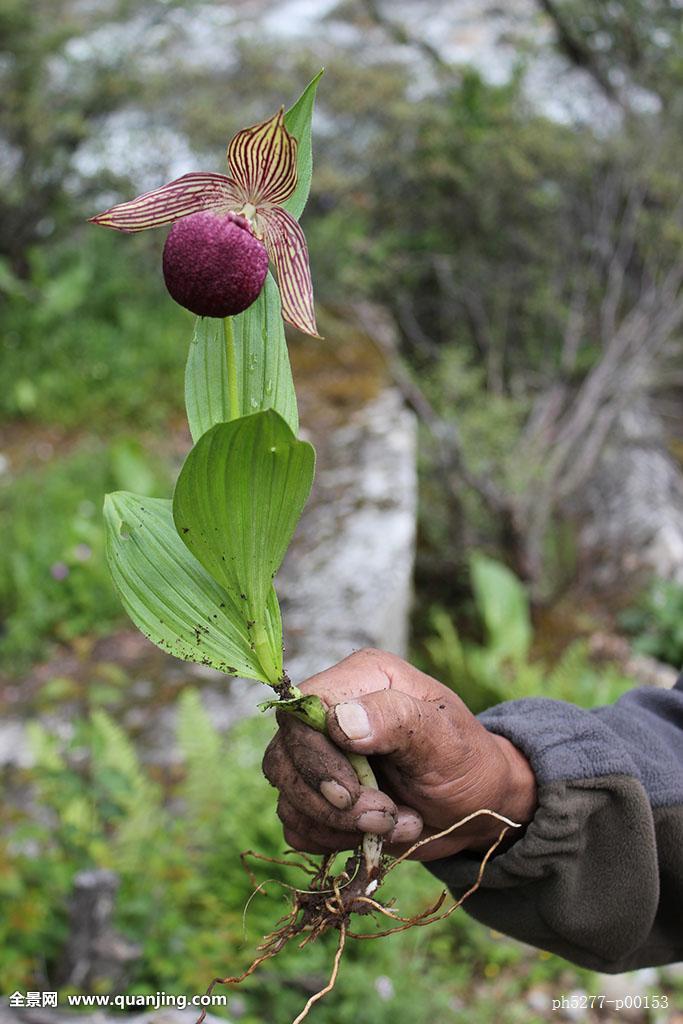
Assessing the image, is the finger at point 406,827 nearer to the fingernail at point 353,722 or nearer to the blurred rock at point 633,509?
the fingernail at point 353,722

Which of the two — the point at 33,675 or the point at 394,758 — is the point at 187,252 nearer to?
the point at 394,758

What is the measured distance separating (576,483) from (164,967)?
12.6 ft

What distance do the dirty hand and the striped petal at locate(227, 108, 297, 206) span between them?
0.56 m

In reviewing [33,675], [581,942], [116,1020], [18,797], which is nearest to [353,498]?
[33,675]

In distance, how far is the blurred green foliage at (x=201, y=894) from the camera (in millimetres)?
2098

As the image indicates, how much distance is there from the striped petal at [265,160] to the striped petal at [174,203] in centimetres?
2

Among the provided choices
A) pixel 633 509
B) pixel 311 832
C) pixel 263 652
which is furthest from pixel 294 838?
pixel 633 509

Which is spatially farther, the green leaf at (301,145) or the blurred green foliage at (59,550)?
the blurred green foliage at (59,550)

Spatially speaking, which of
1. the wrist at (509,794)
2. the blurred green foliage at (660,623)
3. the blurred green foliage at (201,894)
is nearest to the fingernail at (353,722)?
the wrist at (509,794)

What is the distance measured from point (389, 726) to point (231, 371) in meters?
0.43

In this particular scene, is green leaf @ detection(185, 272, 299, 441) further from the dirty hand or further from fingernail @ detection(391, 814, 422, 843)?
fingernail @ detection(391, 814, 422, 843)

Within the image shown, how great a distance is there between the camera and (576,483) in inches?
205

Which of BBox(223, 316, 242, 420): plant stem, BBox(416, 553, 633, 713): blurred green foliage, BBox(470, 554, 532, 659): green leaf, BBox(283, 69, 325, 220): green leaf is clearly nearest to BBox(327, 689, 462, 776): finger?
BBox(223, 316, 242, 420): plant stem

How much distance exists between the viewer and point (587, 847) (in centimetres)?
125
